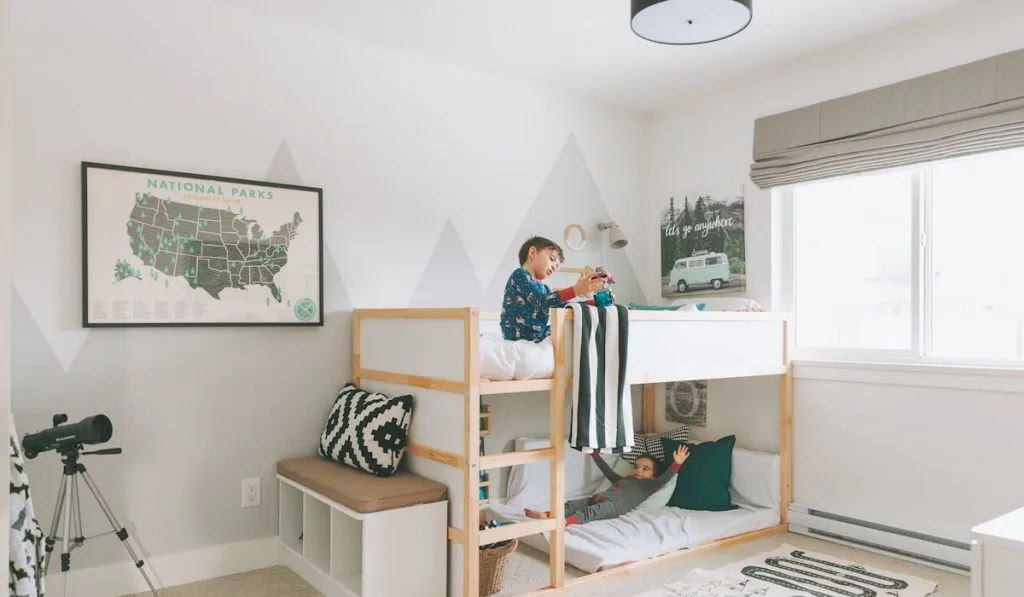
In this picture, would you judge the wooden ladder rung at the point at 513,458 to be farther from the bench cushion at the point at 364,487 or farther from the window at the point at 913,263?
the window at the point at 913,263

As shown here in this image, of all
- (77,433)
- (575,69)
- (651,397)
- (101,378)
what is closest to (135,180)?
(101,378)

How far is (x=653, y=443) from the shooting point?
377cm

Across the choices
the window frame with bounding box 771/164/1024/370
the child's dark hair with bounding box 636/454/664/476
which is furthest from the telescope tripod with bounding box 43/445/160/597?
the window frame with bounding box 771/164/1024/370

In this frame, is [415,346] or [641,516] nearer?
[415,346]

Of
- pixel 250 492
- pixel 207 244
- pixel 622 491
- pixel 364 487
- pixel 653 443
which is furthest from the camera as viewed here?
pixel 653 443

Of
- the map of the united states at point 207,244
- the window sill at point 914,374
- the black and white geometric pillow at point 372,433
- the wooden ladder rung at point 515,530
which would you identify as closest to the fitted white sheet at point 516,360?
the black and white geometric pillow at point 372,433

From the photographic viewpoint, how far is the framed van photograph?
2629 millimetres

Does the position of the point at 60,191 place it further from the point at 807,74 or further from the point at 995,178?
the point at 995,178

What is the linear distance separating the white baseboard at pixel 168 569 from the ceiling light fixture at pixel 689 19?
241cm

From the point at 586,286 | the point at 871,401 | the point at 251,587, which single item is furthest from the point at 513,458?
the point at 871,401

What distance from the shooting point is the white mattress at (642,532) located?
2869 millimetres

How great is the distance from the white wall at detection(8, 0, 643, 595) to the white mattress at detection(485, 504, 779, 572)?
3.65 ft

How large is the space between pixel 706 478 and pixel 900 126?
179 centimetres

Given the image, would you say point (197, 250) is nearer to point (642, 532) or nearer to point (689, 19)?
point (689, 19)
